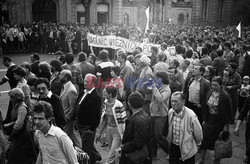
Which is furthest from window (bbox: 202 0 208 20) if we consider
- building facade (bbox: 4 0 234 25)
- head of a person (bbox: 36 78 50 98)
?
head of a person (bbox: 36 78 50 98)

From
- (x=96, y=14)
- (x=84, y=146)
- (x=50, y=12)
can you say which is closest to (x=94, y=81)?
(x=84, y=146)

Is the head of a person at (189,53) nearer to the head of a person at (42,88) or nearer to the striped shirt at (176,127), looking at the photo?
the striped shirt at (176,127)

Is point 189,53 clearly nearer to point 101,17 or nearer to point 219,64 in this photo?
point 219,64

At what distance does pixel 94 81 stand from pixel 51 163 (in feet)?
7.09

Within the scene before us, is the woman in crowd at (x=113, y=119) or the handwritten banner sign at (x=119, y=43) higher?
the handwritten banner sign at (x=119, y=43)

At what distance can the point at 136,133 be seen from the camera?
3.75m

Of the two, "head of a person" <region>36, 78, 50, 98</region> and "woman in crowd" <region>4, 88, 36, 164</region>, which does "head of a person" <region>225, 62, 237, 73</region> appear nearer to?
"head of a person" <region>36, 78, 50, 98</region>

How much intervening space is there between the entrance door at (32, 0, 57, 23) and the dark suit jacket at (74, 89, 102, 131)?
83.6ft

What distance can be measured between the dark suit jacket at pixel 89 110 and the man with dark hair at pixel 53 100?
45 centimetres

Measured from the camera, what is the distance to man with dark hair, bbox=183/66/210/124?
5.81 metres

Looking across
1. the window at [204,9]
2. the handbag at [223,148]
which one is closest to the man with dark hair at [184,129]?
the handbag at [223,148]

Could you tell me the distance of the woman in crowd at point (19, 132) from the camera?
443 cm

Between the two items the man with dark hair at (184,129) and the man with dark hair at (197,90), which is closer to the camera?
the man with dark hair at (184,129)

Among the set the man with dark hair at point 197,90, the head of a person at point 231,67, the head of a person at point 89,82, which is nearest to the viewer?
the head of a person at point 89,82
